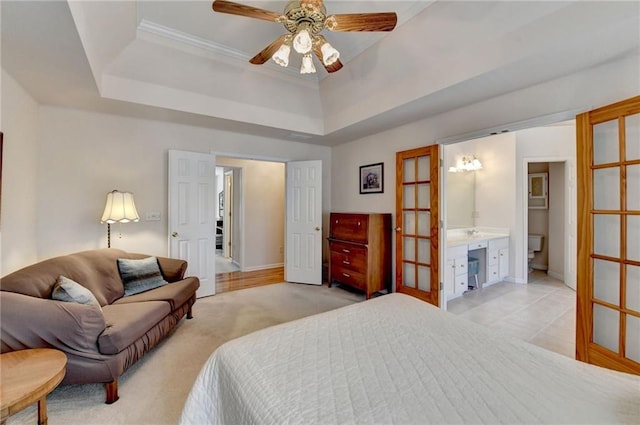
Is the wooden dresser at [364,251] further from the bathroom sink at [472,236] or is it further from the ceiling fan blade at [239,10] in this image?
the ceiling fan blade at [239,10]

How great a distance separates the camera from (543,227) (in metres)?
5.38

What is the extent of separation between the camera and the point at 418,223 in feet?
11.7

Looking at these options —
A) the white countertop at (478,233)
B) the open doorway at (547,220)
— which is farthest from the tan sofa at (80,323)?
the open doorway at (547,220)

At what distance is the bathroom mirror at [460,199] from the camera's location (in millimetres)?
4762

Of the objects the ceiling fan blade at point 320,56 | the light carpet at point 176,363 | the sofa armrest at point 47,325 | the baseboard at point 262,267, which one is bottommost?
the light carpet at point 176,363

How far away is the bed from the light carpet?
0.91 m

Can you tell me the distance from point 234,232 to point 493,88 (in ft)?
17.7

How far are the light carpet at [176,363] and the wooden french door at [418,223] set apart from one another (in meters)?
0.82

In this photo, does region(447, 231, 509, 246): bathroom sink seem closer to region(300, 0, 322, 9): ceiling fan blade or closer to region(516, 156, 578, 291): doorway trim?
region(516, 156, 578, 291): doorway trim

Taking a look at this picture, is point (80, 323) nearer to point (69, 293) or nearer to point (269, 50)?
point (69, 293)

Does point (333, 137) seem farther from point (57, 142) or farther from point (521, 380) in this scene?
point (521, 380)

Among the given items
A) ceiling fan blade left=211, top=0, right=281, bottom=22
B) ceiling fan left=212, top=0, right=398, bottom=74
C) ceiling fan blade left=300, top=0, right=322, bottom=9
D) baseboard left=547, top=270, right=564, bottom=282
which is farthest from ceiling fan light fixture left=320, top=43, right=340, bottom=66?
baseboard left=547, top=270, right=564, bottom=282

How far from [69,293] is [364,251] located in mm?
3042

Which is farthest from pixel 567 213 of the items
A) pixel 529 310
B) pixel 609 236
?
pixel 609 236
